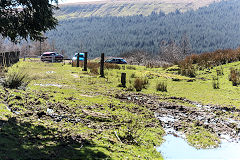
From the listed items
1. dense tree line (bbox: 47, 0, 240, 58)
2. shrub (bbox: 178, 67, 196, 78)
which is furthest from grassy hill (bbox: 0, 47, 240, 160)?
dense tree line (bbox: 47, 0, 240, 58)

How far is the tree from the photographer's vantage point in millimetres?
6949

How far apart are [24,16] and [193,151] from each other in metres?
5.72

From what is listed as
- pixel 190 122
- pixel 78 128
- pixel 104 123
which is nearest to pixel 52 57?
pixel 104 123

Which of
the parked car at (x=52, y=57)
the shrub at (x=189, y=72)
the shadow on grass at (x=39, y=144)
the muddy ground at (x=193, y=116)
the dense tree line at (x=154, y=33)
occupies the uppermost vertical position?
the dense tree line at (x=154, y=33)

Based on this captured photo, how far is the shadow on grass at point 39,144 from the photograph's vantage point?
4.11m

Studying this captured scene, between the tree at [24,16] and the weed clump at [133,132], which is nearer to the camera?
the weed clump at [133,132]

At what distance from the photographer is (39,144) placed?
465 cm

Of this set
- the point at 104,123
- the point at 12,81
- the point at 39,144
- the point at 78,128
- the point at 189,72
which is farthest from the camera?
the point at 189,72

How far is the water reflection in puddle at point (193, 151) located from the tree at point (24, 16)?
4.81m

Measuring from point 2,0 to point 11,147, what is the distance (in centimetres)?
434

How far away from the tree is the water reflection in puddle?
4810 mm

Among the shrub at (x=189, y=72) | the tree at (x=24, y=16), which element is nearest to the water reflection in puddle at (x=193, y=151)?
the tree at (x=24, y=16)

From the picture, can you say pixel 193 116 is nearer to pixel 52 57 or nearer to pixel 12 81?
pixel 12 81

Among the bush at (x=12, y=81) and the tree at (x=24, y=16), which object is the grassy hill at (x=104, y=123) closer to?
the bush at (x=12, y=81)
